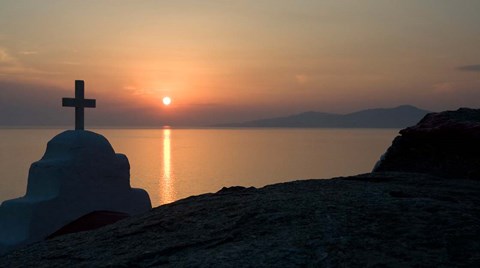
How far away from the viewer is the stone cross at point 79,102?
13875mm

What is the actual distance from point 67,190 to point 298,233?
27.7 ft

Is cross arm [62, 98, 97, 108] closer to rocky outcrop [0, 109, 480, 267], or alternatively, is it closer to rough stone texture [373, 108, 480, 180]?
rough stone texture [373, 108, 480, 180]

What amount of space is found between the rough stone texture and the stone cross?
8240 millimetres

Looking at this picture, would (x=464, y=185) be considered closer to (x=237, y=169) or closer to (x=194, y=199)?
(x=194, y=199)

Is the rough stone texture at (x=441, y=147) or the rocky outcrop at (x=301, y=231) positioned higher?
the rough stone texture at (x=441, y=147)

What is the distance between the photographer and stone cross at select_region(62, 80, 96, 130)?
546 inches

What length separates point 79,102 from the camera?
14086 mm

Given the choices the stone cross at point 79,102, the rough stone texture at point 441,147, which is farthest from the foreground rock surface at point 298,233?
the stone cross at point 79,102

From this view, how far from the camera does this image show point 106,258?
14.8ft

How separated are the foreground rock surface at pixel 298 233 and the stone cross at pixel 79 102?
8572mm

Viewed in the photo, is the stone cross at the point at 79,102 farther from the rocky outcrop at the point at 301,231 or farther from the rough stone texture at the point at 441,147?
the rocky outcrop at the point at 301,231

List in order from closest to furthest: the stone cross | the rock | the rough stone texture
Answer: the rough stone texture
the rock
the stone cross

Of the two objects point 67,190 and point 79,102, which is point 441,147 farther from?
point 79,102

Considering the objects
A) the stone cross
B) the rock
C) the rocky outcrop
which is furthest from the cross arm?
the rocky outcrop
